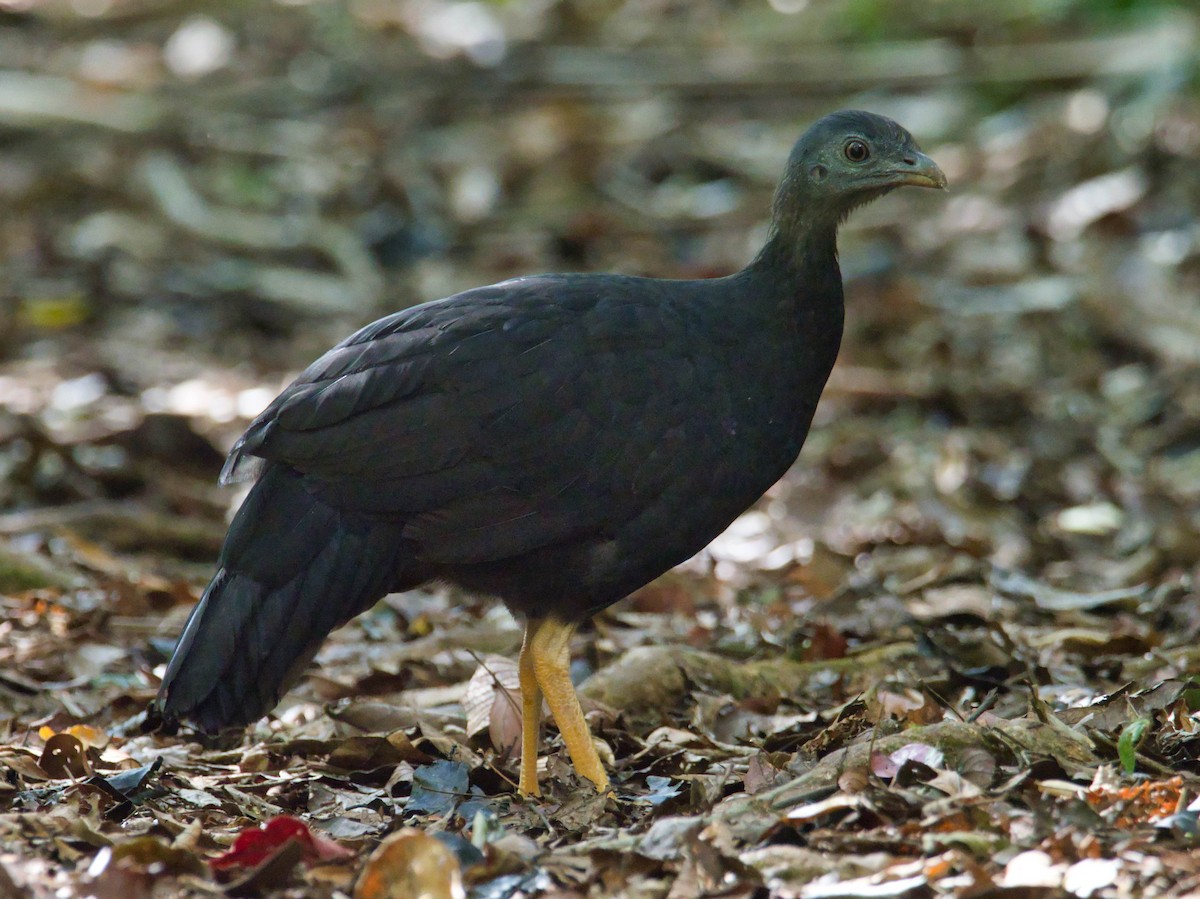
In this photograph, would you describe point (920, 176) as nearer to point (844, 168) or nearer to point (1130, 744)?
point (844, 168)

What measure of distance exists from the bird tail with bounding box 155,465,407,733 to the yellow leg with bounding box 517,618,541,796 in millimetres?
531

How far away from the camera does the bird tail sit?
455cm

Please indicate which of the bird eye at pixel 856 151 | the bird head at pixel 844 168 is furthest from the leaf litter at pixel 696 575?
the bird eye at pixel 856 151

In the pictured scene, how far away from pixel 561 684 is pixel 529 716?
0.17 metres

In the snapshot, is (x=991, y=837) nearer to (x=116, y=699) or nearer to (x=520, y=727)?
(x=520, y=727)

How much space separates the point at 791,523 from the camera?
808cm

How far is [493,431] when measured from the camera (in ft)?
15.1

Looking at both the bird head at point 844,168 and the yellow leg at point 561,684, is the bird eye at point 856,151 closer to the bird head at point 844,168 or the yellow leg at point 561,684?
the bird head at point 844,168

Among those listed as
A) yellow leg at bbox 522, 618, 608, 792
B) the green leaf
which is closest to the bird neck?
yellow leg at bbox 522, 618, 608, 792

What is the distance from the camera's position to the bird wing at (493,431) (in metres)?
4.58

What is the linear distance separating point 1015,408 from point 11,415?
18.3 feet

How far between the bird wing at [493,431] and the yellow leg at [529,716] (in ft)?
1.56

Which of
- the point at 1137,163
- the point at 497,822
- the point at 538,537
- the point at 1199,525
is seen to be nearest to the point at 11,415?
the point at 538,537

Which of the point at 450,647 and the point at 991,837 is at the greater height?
the point at 450,647
